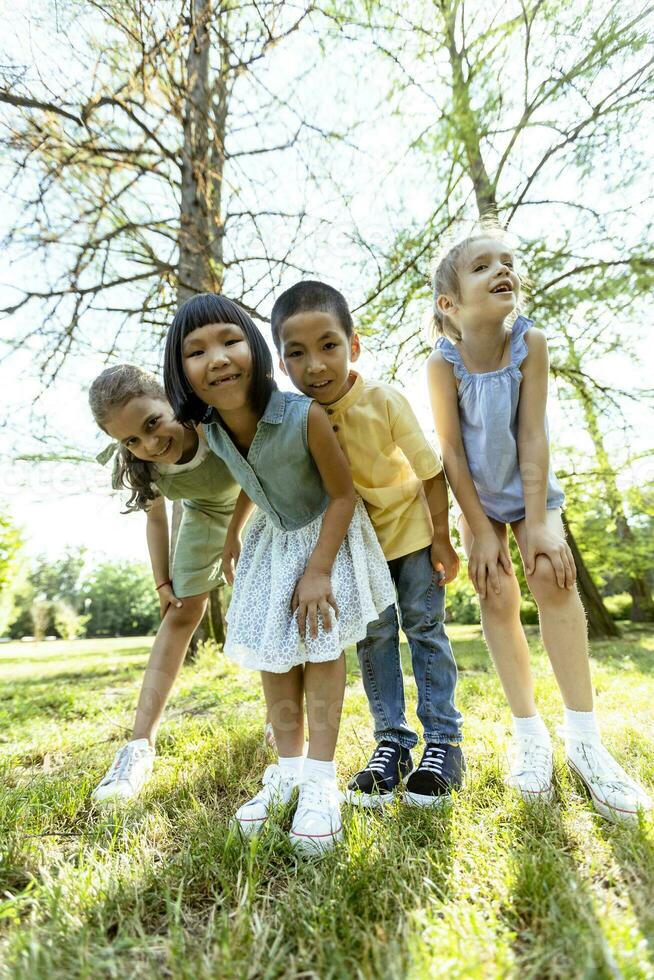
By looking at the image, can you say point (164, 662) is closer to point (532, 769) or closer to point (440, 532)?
point (440, 532)

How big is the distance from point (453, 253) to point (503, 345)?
0.36 m


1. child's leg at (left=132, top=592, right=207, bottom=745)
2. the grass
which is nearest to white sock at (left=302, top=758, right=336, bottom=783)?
the grass

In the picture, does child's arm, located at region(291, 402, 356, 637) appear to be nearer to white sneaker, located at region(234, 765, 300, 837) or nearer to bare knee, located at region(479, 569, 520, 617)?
white sneaker, located at region(234, 765, 300, 837)

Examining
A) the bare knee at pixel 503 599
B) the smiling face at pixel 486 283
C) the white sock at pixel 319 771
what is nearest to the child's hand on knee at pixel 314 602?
the white sock at pixel 319 771

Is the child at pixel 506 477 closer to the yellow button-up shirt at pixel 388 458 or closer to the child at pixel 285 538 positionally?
the yellow button-up shirt at pixel 388 458

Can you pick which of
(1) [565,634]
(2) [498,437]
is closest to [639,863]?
(1) [565,634]

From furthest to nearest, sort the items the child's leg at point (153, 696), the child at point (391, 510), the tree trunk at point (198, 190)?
the tree trunk at point (198, 190), the child's leg at point (153, 696), the child at point (391, 510)

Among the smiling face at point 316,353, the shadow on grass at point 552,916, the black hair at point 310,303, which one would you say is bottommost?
the shadow on grass at point 552,916

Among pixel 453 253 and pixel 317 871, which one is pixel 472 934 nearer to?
pixel 317 871

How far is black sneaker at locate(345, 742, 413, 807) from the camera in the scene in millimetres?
1531

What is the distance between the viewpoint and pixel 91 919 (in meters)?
1.01

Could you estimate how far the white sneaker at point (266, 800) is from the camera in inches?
55.1

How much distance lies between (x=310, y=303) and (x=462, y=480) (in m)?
0.72

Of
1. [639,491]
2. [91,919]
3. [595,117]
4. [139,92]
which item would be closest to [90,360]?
[139,92]
